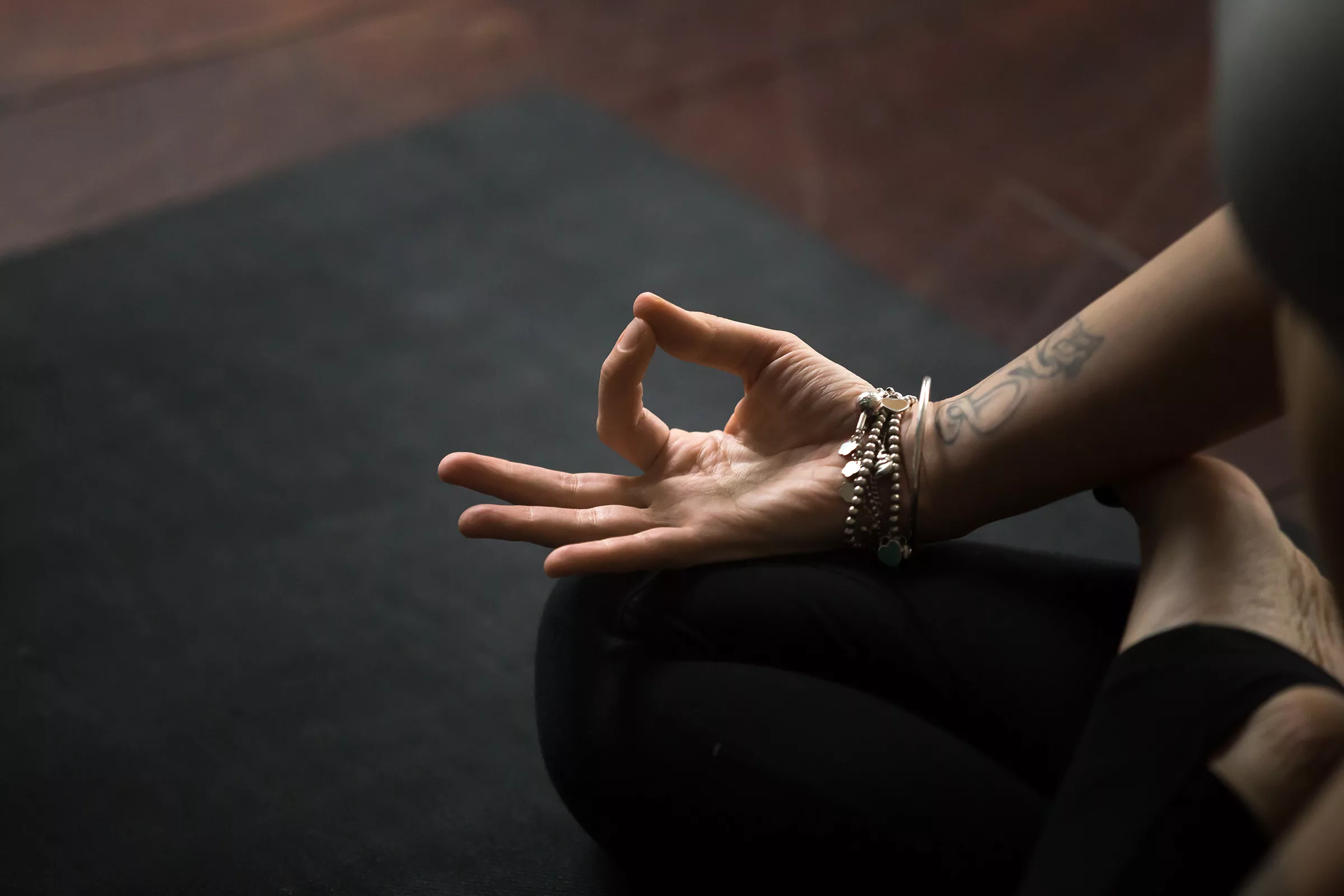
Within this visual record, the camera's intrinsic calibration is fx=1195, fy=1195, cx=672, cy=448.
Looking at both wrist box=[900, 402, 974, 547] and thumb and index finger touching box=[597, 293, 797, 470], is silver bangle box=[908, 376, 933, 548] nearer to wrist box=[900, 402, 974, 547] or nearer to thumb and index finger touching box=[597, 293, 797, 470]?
wrist box=[900, 402, 974, 547]

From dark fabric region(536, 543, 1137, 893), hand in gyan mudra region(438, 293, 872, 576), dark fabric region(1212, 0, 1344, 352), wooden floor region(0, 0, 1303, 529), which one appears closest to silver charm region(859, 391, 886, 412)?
hand in gyan mudra region(438, 293, 872, 576)

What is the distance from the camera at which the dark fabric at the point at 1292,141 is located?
0.53 meters

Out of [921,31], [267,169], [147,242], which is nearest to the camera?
Result: [147,242]

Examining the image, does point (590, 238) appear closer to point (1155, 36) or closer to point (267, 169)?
point (267, 169)

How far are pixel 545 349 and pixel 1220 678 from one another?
1.19 meters

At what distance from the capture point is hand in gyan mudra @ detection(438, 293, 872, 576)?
3.20 feet

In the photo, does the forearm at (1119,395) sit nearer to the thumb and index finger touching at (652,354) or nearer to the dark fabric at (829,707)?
the dark fabric at (829,707)

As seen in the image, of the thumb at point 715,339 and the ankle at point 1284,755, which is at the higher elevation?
the thumb at point 715,339

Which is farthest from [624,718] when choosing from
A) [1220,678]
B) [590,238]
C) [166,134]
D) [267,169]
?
[166,134]

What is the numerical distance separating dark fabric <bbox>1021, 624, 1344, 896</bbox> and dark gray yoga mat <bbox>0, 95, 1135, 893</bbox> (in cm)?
48

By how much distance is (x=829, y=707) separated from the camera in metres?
0.88

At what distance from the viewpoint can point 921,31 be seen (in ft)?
8.83

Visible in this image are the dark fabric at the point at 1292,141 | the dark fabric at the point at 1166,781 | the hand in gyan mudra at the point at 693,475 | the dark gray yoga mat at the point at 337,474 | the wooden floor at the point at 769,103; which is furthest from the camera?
the wooden floor at the point at 769,103

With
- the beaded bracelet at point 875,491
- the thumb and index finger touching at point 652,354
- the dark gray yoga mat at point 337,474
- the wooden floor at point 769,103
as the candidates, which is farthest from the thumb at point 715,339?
the wooden floor at point 769,103
